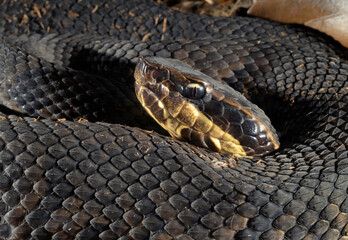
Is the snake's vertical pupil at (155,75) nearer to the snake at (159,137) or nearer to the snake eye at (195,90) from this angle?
the snake at (159,137)

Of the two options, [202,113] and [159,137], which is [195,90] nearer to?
[202,113]

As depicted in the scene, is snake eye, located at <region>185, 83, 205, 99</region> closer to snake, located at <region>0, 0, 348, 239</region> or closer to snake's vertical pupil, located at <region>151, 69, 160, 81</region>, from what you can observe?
snake, located at <region>0, 0, 348, 239</region>

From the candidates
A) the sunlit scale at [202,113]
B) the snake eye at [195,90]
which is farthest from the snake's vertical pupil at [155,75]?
the snake eye at [195,90]

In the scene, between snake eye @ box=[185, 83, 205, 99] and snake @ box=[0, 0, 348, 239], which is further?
snake eye @ box=[185, 83, 205, 99]

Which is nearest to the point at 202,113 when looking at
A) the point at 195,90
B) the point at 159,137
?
the point at 195,90

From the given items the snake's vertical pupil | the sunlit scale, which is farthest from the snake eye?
the snake's vertical pupil

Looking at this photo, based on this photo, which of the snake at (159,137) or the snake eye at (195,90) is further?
the snake eye at (195,90)
